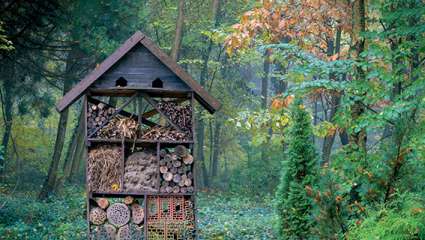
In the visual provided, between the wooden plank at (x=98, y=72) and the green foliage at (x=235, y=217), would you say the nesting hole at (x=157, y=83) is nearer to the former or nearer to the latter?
the wooden plank at (x=98, y=72)

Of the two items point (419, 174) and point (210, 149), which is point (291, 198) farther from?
point (210, 149)

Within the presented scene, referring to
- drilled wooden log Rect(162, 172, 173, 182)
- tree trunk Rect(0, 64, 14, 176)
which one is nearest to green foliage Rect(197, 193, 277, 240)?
drilled wooden log Rect(162, 172, 173, 182)

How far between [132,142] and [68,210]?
7176mm

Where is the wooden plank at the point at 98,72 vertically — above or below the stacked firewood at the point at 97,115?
Result: above

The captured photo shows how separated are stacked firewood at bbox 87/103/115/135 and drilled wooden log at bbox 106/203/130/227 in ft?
4.52

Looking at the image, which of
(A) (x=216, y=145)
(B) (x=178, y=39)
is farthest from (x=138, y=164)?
(A) (x=216, y=145)

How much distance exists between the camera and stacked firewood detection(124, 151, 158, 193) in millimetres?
10828

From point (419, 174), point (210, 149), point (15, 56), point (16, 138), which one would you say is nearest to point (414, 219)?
point (419, 174)

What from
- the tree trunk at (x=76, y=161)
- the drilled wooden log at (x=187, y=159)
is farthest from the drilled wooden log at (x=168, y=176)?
the tree trunk at (x=76, y=161)

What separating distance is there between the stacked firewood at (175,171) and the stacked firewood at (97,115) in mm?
1174

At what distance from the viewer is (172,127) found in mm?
11078

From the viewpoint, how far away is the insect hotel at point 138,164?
10797 mm

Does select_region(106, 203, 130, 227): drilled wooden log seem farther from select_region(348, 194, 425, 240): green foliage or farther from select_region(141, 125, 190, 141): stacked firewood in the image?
select_region(348, 194, 425, 240): green foliage

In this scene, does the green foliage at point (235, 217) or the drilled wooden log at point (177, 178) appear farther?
the green foliage at point (235, 217)
